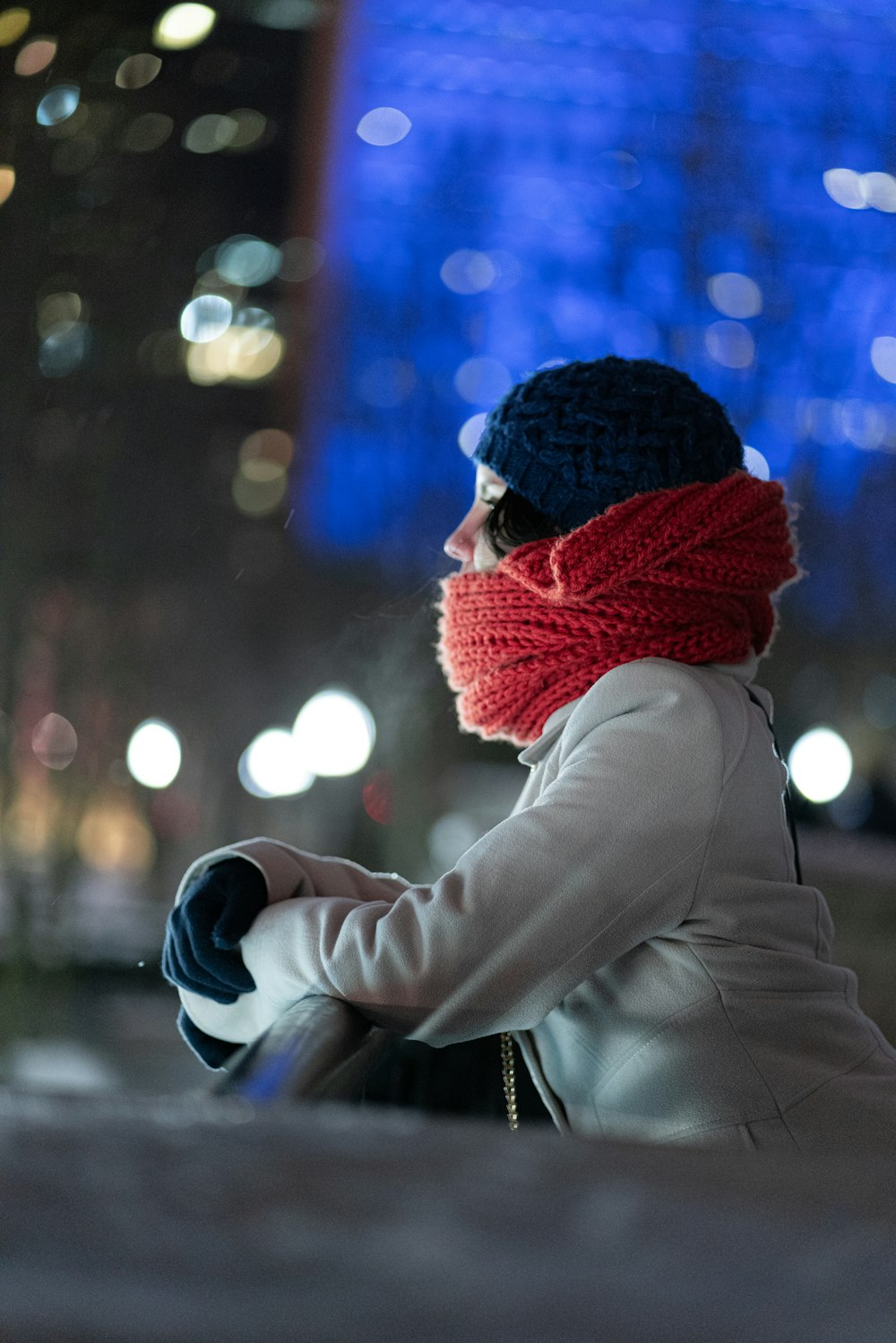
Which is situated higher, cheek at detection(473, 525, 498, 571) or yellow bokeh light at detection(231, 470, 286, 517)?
yellow bokeh light at detection(231, 470, 286, 517)

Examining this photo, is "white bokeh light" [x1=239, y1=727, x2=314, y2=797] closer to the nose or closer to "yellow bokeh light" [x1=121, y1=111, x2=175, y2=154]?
"yellow bokeh light" [x1=121, y1=111, x2=175, y2=154]

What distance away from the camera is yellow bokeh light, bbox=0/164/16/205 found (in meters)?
1.33

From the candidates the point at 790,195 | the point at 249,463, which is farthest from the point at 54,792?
the point at 790,195

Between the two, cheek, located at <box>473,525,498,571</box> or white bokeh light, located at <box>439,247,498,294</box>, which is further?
white bokeh light, located at <box>439,247,498,294</box>

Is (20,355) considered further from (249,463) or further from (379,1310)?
(379,1310)

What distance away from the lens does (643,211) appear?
1.96 metres

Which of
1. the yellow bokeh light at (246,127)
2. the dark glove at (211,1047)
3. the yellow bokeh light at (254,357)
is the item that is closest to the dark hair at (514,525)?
the dark glove at (211,1047)

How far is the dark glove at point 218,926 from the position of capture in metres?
0.61

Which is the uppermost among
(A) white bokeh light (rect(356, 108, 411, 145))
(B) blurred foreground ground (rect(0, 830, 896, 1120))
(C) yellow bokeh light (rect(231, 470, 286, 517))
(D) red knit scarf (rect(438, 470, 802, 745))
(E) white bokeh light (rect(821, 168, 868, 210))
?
(A) white bokeh light (rect(356, 108, 411, 145))

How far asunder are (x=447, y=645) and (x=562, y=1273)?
1.82 ft

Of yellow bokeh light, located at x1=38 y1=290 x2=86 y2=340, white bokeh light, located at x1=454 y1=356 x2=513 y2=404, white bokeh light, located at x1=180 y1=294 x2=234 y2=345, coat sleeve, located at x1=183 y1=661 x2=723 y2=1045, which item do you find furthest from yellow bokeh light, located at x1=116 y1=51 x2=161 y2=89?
coat sleeve, located at x1=183 y1=661 x2=723 y2=1045

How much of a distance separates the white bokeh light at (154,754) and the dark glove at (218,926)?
1775mm

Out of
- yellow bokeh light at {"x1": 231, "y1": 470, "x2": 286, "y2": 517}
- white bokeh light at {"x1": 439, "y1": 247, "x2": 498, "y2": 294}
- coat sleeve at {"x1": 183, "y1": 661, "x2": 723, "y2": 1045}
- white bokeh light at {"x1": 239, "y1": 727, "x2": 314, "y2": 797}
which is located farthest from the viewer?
white bokeh light at {"x1": 239, "y1": 727, "x2": 314, "y2": 797}

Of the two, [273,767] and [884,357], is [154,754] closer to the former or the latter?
[273,767]
